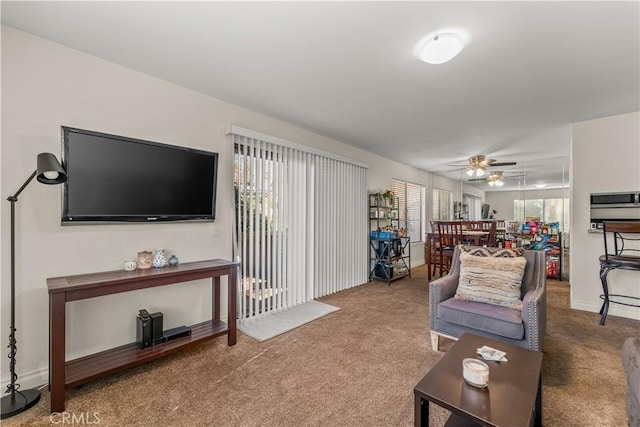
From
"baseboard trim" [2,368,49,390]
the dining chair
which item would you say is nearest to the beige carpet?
"baseboard trim" [2,368,49,390]

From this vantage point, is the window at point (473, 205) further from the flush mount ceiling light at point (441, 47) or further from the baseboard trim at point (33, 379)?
the baseboard trim at point (33, 379)

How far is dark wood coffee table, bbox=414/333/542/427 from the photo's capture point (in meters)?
1.18

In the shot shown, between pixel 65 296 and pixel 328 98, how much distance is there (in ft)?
8.74

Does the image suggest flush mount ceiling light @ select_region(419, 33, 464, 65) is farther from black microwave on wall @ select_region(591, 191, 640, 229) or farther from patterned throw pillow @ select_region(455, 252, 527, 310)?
black microwave on wall @ select_region(591, 191, 640, 229)

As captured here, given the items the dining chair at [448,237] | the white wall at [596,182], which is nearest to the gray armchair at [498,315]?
the white wall at [596,182]

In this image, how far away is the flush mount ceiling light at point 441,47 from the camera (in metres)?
1.91

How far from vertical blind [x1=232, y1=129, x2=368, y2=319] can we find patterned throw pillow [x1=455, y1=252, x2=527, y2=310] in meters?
2.03

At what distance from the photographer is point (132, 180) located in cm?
233

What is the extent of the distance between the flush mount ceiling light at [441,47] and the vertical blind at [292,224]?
6.48ft

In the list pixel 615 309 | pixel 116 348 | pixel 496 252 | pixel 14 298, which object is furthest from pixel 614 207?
pixel 14 298

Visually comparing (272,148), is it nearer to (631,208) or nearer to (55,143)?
(55,143)

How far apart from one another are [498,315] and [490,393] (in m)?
1.11

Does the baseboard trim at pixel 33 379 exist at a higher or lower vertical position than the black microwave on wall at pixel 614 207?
lower

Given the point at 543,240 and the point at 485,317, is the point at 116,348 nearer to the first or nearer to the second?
the point at 485,317
